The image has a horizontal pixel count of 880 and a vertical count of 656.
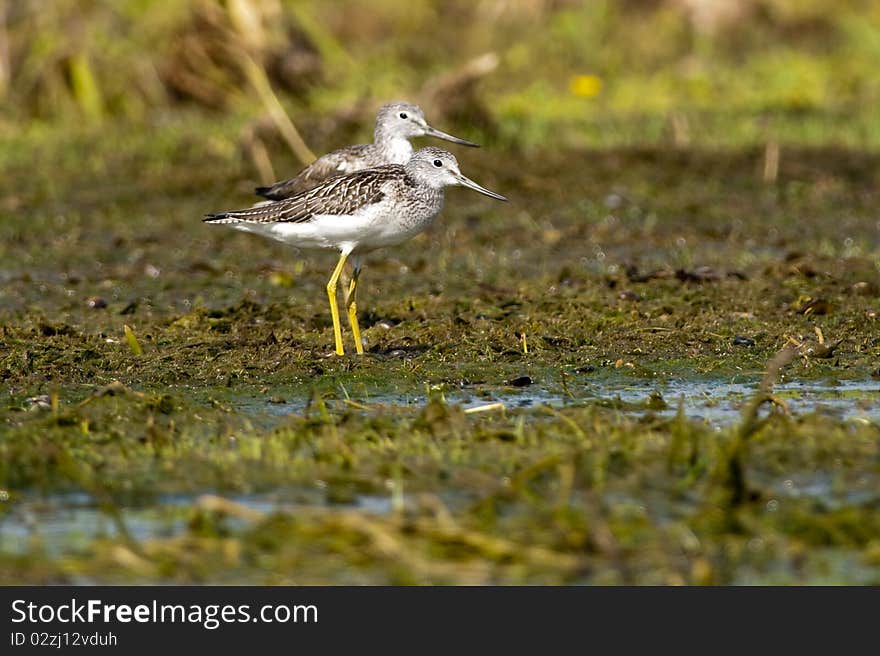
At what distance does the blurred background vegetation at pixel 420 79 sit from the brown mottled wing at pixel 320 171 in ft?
11.1

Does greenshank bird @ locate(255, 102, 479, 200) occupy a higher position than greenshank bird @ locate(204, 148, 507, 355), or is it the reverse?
greenshank bird @ locate(255, 102, 479, 200)

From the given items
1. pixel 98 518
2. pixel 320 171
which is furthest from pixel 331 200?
pixel 98 518

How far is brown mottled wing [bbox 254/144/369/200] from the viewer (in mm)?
9570

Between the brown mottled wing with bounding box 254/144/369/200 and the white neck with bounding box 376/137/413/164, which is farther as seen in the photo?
the white neck with bounding box 376/137/413/164

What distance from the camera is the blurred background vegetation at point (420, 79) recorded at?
14.6 m

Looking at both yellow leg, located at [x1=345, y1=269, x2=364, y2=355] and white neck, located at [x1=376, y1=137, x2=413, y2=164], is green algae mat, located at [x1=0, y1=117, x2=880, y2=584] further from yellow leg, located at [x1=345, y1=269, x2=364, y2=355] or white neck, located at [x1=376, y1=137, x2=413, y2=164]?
white neck, located at [x1=376, y1=137, x2=413, y2=164]

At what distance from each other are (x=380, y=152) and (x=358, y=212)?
151 cm

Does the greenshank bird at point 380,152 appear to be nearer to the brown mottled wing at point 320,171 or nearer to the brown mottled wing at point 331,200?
the brown mottled wing at point 320,171

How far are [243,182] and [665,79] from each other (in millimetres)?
5950

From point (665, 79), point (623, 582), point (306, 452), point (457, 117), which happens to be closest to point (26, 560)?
point (306, 452)

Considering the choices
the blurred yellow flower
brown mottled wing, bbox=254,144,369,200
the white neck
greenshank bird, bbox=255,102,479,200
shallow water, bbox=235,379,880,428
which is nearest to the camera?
shallow water, bbox=235,379,880,428

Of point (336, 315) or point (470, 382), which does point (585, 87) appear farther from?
point (470, 382)

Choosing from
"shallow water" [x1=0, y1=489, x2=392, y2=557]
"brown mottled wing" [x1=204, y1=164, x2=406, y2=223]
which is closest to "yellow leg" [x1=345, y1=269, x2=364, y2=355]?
"brown mottled wing" [x1=204, y1=164, x2=406, y2=223]

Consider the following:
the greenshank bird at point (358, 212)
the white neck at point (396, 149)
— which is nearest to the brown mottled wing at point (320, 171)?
the white neck at point (396, 149)
